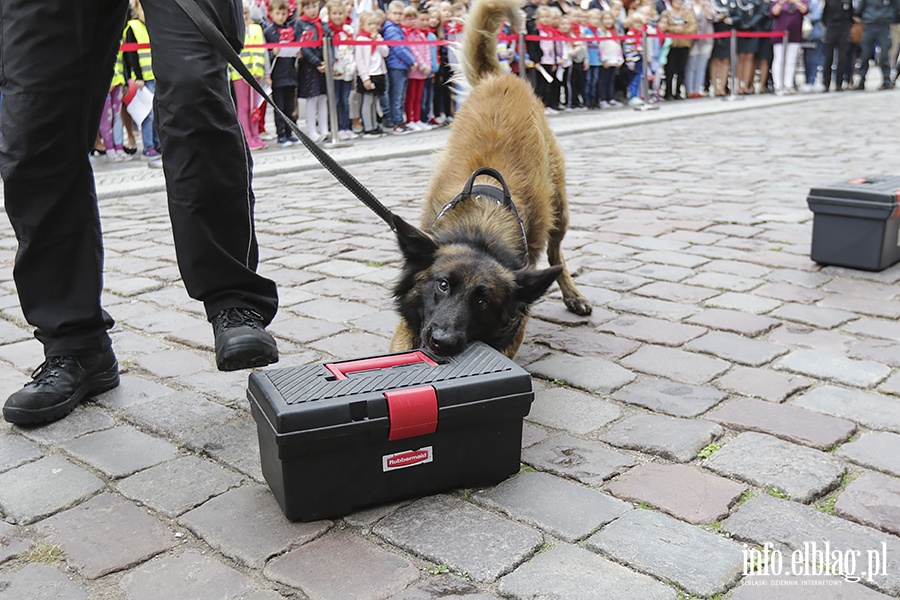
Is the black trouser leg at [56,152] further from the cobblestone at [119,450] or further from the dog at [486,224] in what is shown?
the dog at [486,224]

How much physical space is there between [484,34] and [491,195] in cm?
161

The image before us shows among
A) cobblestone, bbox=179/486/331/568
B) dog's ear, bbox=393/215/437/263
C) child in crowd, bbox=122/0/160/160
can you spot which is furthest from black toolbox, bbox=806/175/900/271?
child in crowd, bbox=122/0/160/160

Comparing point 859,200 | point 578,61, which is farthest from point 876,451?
point 578,61

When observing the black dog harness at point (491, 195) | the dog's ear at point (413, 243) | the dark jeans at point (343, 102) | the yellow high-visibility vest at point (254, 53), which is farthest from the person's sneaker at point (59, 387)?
the dark jeans at point (343, 102)

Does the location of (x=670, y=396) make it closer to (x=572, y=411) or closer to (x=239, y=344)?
(x=572, y=411)

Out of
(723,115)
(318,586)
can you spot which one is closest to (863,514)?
(318,586)

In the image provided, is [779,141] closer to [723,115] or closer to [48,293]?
[723,115]

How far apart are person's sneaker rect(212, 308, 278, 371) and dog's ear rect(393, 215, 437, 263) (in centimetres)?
69

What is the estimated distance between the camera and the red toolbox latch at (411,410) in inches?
87.4

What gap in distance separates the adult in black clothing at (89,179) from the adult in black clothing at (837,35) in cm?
2231

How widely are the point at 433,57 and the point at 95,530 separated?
12.8m

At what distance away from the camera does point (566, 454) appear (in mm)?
2705

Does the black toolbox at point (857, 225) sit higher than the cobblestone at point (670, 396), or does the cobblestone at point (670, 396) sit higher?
the black toolbox at point (857, 225)

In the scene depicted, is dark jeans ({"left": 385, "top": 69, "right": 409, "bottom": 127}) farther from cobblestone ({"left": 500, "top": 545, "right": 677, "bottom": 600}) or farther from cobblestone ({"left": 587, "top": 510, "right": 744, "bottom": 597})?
cobblestone ({"left": 500, "top": 545, "right": 677, "bottom": 600})
